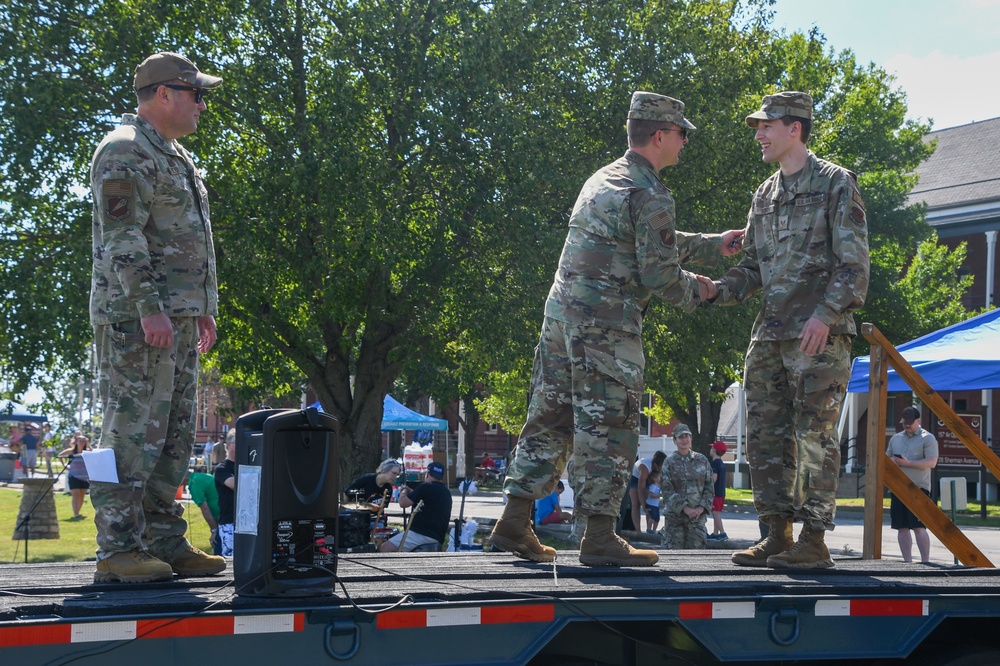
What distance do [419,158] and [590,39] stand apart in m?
4.64

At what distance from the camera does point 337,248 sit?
17.3 meters

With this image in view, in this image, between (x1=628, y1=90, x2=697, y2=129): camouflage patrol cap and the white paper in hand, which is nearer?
the white paper in hand

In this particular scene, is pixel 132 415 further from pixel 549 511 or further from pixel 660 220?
pixel 549 511

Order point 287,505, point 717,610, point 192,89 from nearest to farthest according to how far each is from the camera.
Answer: point 287,505, point 717,610, point 192,89

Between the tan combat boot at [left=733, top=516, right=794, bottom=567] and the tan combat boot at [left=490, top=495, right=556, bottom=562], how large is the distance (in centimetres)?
97

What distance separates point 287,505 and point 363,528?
7.13 meters

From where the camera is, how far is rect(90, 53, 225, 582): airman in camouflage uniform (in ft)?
14.0

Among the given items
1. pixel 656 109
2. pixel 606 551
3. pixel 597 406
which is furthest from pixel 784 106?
pixel 606 551

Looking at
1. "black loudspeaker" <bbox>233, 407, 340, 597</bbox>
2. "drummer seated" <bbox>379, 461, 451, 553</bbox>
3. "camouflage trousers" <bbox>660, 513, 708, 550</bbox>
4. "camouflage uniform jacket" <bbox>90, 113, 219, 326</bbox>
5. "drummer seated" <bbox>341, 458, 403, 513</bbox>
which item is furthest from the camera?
"camouflage trousers" <bbox>660, 513, 708, 550</bbox>

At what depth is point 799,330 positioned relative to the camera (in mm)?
5207

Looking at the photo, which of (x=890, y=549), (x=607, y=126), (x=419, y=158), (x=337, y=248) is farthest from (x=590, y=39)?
(x=890, y=549)

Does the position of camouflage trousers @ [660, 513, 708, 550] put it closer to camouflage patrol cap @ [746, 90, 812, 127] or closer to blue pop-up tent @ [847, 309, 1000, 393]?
blue pop-up tent @ [847, 309, 1000, 393]

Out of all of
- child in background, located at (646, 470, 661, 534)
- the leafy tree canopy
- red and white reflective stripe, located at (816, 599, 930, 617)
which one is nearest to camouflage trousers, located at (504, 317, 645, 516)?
red and white reflective stripe, located at (816, 599, 930, 617)

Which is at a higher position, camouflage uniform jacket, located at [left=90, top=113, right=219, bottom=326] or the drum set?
camouflage uniform jacket, located at [left=90, top=113, right=219, bottom=326]
